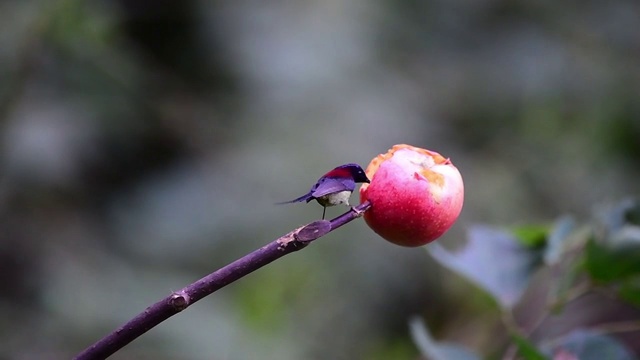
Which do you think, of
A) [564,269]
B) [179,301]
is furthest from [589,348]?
[179,301]

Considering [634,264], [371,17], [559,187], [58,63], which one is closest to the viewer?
[634,264]

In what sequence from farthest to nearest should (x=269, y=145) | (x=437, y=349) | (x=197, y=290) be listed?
(x=269, y=145) < (x=437, y=349) < (x=197, y=290)

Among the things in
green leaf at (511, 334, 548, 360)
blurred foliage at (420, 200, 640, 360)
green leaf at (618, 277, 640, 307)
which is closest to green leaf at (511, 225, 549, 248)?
blurred foliage at (420, 200, 640, 360)

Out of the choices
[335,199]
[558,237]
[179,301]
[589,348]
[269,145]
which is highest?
[269,145]

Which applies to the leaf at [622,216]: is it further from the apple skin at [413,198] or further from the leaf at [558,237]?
the apple skin at [413,198]

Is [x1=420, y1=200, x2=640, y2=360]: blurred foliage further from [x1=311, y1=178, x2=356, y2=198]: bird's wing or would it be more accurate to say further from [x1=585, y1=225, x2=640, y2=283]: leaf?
[x1=311, y1=178, x2=356, y2=198]: bird's wing

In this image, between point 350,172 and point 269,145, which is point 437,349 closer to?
point 350,172

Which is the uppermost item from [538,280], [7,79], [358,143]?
[358,143]

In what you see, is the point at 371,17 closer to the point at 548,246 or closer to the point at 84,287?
the point at 84,287

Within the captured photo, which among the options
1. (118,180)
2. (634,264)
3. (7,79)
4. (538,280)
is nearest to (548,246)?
(634,264)
